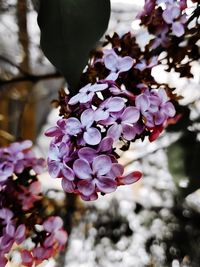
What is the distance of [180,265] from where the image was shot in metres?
0.56

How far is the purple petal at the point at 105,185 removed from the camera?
0.31 m

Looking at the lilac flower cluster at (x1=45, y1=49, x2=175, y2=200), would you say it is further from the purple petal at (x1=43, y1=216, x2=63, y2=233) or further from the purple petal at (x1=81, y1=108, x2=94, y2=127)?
the purple petal at (x1=43, y1=216, x2=63, y2=233)

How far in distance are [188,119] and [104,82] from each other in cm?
26

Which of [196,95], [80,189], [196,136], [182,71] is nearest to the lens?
[80,189]

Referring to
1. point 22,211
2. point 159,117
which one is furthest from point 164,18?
point 22,211

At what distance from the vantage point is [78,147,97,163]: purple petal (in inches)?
12.2

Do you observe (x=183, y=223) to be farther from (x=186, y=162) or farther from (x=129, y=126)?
(x=129, y=126)

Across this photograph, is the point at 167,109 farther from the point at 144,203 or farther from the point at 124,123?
the point at 144,203

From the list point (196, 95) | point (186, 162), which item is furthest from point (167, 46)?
point (196, 95)

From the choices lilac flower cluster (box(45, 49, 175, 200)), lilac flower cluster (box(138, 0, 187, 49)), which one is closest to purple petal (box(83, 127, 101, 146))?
lilac flower cluster (box(45, 49, 175, 200))

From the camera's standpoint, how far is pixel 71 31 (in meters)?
0.37

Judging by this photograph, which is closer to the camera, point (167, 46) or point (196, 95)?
point (167, 46)

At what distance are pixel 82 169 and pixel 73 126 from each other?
29 millimetres

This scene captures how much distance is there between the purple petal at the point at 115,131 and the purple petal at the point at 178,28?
0.48ft
